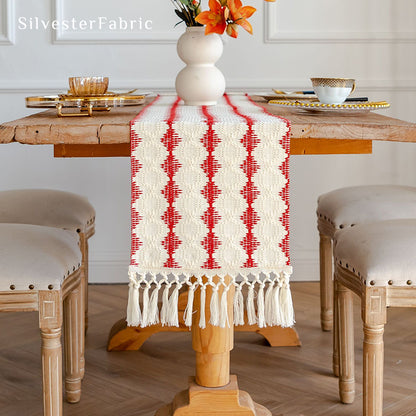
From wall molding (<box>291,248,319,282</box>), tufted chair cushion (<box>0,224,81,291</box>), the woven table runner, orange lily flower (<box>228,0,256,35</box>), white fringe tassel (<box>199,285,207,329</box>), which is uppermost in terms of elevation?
orange lily flower (<box>228,0,256,35</box>)

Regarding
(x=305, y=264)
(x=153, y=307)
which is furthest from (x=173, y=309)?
(x=305, y=264)

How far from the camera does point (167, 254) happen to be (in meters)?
1.47

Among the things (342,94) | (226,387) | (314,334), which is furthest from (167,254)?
(314,334)

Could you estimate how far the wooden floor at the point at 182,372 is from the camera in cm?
191

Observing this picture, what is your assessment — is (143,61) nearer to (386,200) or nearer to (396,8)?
(396,8)

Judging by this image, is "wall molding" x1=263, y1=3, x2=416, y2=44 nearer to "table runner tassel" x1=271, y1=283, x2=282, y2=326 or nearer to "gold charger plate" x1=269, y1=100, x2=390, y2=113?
"gold charger plate" x1=269, y1=100, x2=390, y2=113

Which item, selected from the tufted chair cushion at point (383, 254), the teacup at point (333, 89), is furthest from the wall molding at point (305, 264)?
the teacup at point (333, 89)

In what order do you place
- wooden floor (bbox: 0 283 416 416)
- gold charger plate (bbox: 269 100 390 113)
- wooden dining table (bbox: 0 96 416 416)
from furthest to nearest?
wooden floor (bbox: 0 283 416 416) → gold charger plate (bbox: 269 100 390 113) → wooden dining table (bbox: 0 96 416 416)

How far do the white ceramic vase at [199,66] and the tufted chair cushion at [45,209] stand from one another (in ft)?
1.85

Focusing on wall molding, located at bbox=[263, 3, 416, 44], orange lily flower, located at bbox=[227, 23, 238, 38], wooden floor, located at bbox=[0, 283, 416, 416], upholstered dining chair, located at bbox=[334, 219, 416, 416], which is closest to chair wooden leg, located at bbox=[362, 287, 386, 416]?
upholstered dining chair, located at bbox=[334, 219, 416, 416]

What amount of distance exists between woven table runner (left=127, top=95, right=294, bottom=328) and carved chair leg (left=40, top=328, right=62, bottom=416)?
0.63 ft

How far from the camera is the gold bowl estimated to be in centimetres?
180

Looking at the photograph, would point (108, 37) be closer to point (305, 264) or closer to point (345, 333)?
point (305, 264)

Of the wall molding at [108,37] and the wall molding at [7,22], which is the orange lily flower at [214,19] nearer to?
the wall molding at [108,37]
